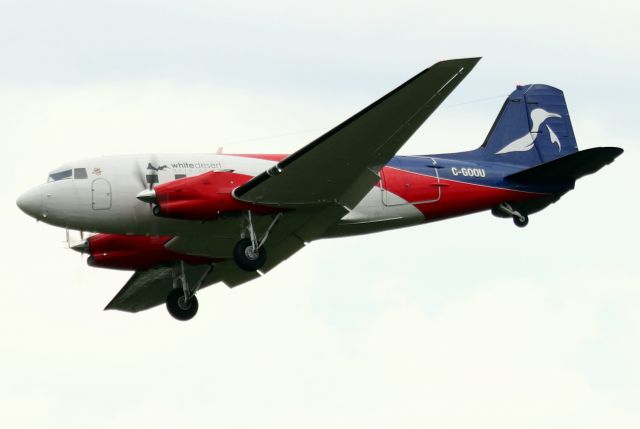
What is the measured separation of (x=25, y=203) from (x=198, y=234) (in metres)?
3.83

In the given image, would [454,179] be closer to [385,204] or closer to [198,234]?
[385,204]

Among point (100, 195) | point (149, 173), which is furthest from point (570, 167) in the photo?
point (100, 195)

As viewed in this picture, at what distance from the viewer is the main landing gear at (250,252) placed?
88.8ft

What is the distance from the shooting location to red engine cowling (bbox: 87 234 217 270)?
29859 millimetres

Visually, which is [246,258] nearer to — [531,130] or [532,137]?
[532,137]

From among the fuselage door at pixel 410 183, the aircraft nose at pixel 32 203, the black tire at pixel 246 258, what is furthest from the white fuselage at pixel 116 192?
the fuselage door at pixel 410 183

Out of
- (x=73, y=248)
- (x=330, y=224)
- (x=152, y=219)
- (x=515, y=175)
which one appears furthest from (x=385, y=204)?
(x=73, y=248)

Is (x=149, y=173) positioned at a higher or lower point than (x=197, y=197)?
higher

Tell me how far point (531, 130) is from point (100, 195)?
11449 millimetres

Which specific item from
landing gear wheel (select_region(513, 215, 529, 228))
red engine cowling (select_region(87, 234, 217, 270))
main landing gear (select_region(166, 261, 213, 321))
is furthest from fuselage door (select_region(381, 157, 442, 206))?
main landing gear (select_region(166, 261, 213, 321))

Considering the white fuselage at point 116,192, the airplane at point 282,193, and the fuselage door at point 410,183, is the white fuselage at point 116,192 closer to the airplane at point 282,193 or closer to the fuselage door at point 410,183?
the airplane at point 282,193

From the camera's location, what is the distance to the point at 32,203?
27047 mm

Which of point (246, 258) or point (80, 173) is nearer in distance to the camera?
point (246, 258)

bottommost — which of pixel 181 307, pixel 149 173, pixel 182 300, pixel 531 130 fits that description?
pixel 181 307
